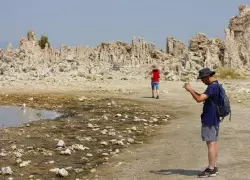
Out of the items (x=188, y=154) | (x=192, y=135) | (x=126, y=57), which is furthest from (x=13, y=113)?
(x=126, y=57)

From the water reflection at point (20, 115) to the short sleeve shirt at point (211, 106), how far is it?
10.7 m

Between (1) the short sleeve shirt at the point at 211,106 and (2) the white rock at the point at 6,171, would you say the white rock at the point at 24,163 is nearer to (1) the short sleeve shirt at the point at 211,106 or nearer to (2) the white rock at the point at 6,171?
(2) the white rock at the point at 6,171

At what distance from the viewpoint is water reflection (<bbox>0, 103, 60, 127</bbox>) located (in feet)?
64.3

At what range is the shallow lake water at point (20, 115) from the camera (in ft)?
64.1

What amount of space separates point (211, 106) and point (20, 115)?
13736 millimetres

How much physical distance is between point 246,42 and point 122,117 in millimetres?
41487

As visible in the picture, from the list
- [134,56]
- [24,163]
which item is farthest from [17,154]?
[134,56]

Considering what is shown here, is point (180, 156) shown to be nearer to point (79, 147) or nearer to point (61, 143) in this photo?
point (79, 147)

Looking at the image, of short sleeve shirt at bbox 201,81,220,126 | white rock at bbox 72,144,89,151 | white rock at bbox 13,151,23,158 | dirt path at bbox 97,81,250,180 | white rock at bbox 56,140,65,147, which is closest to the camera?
short sleeve shirt at bbox 201,81,220,126

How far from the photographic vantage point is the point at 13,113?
73.9 ft

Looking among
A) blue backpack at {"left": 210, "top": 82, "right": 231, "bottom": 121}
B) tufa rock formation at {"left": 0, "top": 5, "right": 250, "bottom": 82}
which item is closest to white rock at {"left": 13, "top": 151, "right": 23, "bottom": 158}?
blue backpack at {"left": 210, "top": 82, "right": 231, "bottom": 121}

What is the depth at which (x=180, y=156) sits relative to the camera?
38.6ft

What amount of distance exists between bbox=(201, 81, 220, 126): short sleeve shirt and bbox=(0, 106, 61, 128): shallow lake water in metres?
10.6

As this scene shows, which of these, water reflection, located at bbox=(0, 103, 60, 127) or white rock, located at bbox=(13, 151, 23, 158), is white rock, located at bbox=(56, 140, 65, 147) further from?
water reflection, located at bbox=(0, 103, 60, 127)
